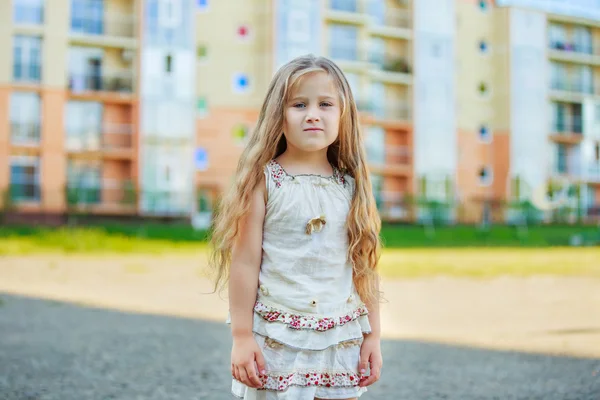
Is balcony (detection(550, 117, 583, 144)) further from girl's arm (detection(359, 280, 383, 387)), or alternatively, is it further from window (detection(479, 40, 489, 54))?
girl's arm (detection(359, 280, 383, 387))

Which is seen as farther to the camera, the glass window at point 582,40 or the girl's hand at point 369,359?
the glass window at point 582,40

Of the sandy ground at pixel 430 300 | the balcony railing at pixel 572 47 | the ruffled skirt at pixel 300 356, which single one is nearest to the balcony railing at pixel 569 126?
the balcony railing at pixel 572 47

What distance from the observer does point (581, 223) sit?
44.6m

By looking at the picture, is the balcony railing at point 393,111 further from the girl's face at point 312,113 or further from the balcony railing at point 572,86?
the girl's face at point 312,113

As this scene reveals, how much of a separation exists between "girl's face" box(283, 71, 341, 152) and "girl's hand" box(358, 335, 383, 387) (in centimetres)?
67

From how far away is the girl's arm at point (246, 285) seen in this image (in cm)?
250

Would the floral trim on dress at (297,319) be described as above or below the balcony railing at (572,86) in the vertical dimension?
below

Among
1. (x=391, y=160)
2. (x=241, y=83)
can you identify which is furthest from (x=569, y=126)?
(x=241, y=83)

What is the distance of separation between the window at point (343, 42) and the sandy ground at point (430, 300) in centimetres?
2247

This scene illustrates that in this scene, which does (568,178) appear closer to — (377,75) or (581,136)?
(581,136)

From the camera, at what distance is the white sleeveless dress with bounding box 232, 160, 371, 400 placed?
2.50m

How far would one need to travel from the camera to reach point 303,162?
2.67 m

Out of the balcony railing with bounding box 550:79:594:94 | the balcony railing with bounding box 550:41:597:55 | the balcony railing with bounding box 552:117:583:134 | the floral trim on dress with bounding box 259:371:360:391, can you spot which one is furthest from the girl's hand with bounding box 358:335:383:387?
the balcony railing with bounding box 550:41:597:55

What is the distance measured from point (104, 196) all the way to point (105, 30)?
7.31 metres
